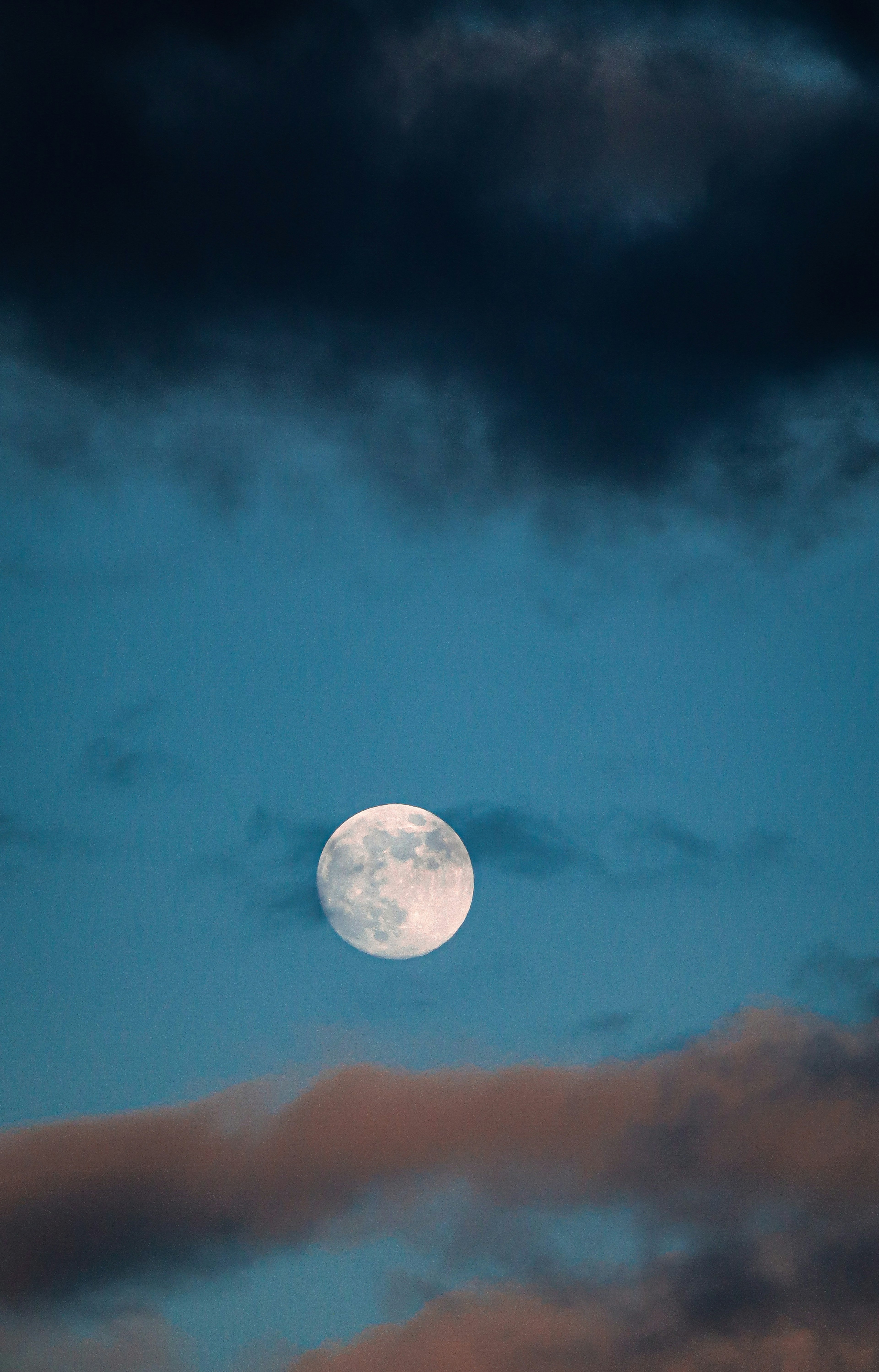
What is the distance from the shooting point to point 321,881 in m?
99.6

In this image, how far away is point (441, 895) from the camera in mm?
99938

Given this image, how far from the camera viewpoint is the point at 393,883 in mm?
96938

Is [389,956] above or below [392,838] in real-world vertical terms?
below

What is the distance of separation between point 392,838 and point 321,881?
877 cm

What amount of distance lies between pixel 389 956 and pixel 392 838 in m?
11.1

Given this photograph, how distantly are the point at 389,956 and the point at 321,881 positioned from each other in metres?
10.3

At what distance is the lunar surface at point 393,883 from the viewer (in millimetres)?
95812

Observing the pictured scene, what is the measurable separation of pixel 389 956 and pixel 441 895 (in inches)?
330

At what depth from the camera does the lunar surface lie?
95812 mm

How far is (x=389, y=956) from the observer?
95188 millimetres

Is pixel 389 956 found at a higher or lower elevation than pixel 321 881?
lower
